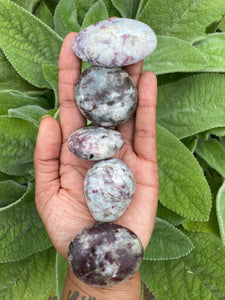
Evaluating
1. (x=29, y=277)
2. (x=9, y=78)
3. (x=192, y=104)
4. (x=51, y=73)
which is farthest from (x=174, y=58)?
(x=29, y=277)

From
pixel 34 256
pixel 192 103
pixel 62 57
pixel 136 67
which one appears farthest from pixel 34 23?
pixel 34 256

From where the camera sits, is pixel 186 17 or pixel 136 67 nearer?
pixel 136 67

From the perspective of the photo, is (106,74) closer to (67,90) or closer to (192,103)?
(67,90)

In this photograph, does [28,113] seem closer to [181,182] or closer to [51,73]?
[51,73]

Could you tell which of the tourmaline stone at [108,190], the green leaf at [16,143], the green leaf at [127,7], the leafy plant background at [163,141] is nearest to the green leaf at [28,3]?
the leafy plant background at [163,141]

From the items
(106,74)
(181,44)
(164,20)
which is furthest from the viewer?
(164,20)

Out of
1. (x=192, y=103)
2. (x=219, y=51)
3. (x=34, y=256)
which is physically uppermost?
(x=219, y=51)

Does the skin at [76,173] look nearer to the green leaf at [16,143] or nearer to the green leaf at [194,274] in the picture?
the green leaf at [16,143]

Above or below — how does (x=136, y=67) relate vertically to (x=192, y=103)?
above
